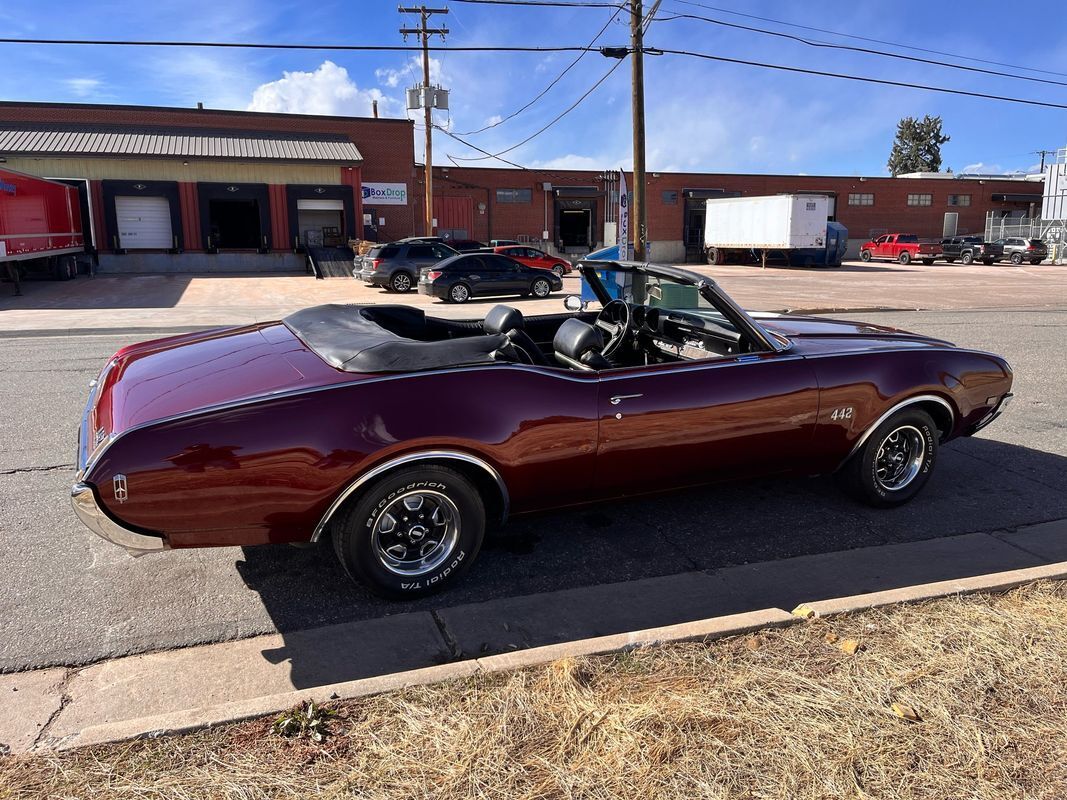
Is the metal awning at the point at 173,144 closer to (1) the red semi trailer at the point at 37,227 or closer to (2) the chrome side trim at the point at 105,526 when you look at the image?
(1) the red semi trailer at the point at 37,227

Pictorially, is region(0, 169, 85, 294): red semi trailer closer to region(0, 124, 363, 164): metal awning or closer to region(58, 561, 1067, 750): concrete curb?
region(0, 124, 363, 164): metal awning

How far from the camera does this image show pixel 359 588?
12.3 ft

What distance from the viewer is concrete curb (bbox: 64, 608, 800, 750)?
96.9 inches

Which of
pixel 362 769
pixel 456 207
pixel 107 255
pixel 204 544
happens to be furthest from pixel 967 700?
pixel 456 207

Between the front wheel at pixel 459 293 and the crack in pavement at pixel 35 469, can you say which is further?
the front wheel at pixel 459 293

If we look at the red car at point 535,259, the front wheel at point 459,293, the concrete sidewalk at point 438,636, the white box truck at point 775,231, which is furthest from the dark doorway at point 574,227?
the concrete sidewalk at point 438,636

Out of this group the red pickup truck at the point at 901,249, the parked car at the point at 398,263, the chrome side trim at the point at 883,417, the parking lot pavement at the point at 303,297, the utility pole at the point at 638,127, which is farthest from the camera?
the red pickup truck at the point at 901,249

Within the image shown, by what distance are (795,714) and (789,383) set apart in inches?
79.8

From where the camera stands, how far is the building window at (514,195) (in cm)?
4550

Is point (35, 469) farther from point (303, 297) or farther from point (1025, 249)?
point (1025, 249)

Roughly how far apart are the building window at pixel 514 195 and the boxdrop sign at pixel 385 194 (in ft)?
24.6

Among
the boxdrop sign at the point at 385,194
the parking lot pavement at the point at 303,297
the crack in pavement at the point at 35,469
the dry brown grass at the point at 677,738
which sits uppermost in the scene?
the boxdrop sign at the point at 385,194

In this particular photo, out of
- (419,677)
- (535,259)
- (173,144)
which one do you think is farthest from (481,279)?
(173,144)

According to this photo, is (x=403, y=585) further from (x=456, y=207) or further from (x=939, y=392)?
(x=456, y=207)
